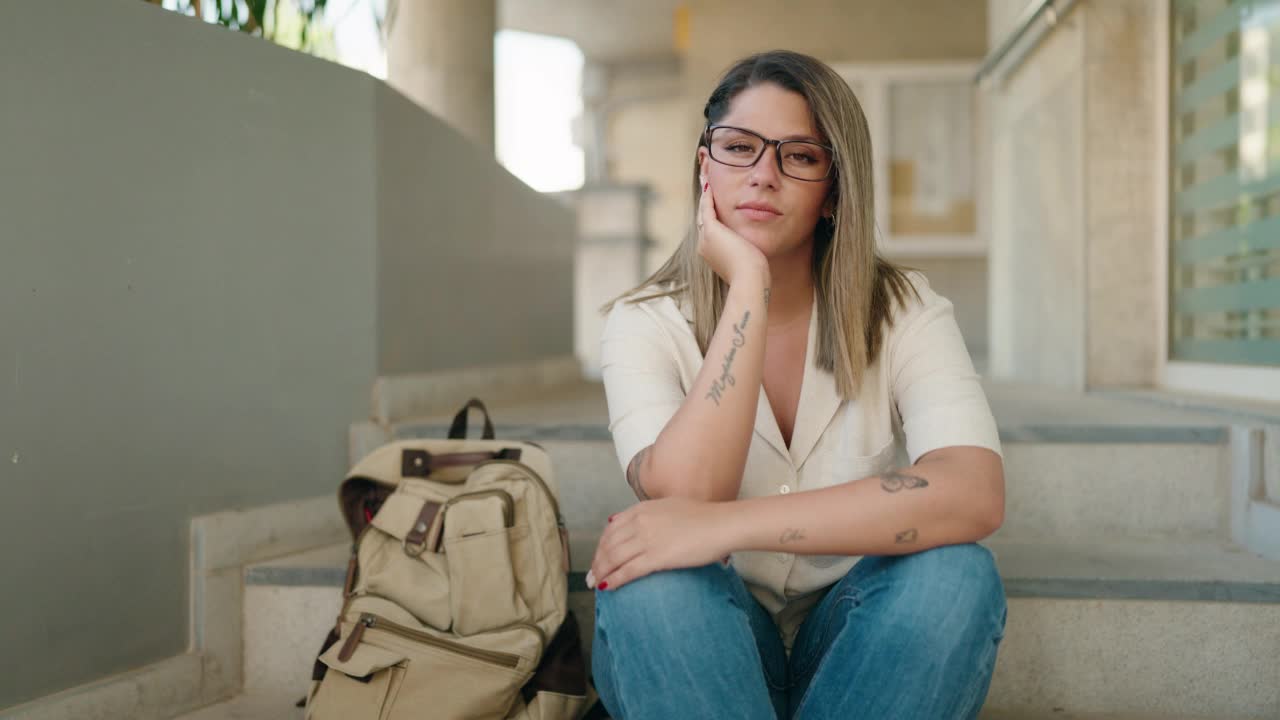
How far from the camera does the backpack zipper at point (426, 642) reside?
1.46 metres

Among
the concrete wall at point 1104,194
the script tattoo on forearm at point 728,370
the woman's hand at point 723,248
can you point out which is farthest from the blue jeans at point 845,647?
the concrete wall at point 1104,194

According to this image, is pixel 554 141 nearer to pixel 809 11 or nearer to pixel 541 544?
pixel 809 11

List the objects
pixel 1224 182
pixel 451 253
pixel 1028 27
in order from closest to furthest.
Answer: pixel 1224 182 → pixel 451 253 → pixel 1028 27

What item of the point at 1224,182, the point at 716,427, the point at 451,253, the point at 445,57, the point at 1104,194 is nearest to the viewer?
the point at 716,427

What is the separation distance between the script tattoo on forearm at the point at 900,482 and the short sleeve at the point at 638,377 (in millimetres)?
321

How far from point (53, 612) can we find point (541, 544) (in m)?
0.83

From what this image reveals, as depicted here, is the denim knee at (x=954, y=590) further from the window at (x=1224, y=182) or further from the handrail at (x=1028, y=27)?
the handrail at (x=1028, y=27)

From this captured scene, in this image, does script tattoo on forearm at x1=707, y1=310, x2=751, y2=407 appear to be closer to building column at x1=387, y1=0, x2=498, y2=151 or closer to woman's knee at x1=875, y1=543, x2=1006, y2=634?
woman's knee at x1=875, y1=543, x2=1006, y2=634

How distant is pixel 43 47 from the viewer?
1519 millimetres

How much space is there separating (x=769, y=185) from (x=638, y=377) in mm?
356

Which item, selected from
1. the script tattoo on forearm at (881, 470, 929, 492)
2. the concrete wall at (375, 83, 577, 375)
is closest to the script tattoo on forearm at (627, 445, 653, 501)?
the script tattoo on forearm at (881, 470, 929, 492)

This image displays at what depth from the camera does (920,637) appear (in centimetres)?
114

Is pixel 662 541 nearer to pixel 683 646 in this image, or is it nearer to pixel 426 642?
pixel 683 646

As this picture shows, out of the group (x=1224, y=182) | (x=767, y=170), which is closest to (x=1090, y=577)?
(x=767, y=170)
